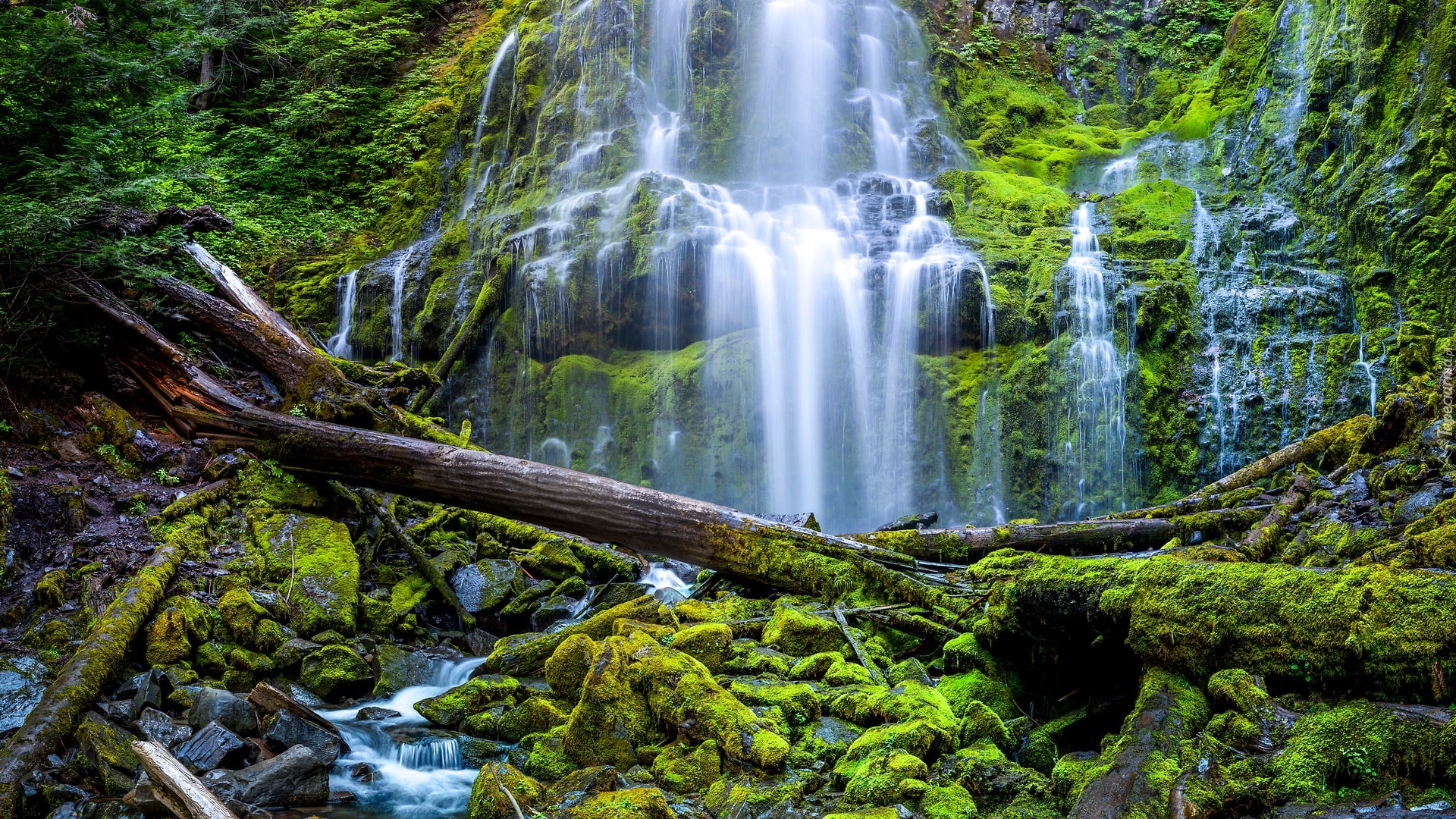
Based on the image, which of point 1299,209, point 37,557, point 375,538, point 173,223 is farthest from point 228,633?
point 1299,209

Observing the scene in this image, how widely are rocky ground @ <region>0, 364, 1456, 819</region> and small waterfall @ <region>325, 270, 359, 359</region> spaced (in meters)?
7.75

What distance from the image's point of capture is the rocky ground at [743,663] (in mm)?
3068

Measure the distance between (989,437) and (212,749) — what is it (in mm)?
11141

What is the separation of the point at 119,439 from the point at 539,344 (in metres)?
7.80

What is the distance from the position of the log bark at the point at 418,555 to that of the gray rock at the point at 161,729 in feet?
8.55

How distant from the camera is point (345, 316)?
15945 millimetres

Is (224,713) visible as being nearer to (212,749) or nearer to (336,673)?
(212,749)

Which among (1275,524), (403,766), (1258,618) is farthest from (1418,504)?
(403,766)

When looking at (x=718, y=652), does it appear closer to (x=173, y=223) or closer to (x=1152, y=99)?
(x=173, y=223)

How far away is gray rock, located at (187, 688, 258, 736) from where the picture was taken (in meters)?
4.71

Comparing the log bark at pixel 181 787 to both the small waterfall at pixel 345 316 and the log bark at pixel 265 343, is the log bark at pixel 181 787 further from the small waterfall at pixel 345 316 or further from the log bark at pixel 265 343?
the small waterfall at pixel 345 316

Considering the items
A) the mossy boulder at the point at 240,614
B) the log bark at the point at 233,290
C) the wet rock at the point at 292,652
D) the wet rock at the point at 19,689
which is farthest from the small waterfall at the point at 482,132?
the wet rock at the point at 19,689

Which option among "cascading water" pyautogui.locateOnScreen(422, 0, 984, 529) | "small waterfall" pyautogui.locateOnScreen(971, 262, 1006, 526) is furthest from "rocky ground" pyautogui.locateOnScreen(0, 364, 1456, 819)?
"cascading water" pyautogui.locateOnScreen(422, 0, 984, 529)

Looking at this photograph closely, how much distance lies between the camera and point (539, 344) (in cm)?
1506
